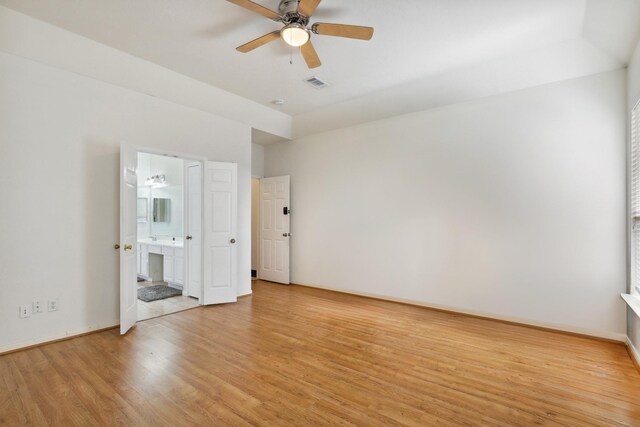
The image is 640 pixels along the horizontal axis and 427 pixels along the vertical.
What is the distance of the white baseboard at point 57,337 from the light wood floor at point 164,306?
0.44m

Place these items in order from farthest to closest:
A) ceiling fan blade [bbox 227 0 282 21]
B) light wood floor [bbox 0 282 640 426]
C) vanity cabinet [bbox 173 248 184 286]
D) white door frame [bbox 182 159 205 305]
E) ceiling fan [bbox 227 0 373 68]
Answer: vanity cabinet [bbox 173 248 184 286] < white door frame [bbox 182 159 205 305] < ceiling fan [bbox 227 0 373 68] < ceiling fan blade [bbox 227 0 282 21] < light wood floor [bbox 0 282 640 426]

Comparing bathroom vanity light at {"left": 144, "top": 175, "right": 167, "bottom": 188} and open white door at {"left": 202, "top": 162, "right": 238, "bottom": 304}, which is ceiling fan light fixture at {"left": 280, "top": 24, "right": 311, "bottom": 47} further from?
bathroom vanity light at {"left": 144, "top": 175, "right": 167, "bottom": 188}

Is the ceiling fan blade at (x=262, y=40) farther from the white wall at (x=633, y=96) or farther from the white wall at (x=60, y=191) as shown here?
the white wall at (x=633, y=96)

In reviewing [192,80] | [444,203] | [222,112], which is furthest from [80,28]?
[444,203]

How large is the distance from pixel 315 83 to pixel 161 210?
4.49 metres

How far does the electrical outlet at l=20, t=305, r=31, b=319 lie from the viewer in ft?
9.97

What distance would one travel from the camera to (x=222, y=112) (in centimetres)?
491

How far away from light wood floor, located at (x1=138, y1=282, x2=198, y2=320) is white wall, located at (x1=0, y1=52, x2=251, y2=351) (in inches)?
22.0

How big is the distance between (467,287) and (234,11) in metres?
4.46

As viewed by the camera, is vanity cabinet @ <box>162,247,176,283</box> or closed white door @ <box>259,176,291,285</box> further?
closed white door @ <box>259,176,291,285</box>

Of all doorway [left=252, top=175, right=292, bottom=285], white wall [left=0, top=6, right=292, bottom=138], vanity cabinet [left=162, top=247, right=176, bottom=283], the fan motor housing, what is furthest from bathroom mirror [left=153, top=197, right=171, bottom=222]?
the fan motor housing

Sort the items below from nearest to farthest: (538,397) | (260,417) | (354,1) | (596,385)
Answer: (260,417) < (538,397) < (596,385) < (354,1)

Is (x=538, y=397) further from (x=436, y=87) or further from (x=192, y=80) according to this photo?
(x=192, y=80)

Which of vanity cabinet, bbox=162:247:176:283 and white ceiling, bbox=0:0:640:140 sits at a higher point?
white ceiling, bbox=0:0:640:140
